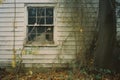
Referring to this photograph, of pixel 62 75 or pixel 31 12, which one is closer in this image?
pixel 62 75

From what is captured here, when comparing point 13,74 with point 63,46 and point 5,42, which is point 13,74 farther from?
point 63,46

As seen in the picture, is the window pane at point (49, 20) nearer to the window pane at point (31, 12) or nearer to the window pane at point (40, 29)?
the window pane at point (40, 29)

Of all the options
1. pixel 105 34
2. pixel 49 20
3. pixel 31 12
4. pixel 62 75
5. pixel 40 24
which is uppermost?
pixel 31 12

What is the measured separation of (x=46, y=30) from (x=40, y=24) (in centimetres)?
33

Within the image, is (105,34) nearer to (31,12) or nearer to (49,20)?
(49,20)

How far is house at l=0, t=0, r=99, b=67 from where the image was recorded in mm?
10531

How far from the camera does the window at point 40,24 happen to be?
1063cm

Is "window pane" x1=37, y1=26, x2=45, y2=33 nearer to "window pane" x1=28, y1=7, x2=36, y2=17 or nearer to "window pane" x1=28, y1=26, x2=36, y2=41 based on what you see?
"window pane" x1=28, y1=26, x2=36, y2=41

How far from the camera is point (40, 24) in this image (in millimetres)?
10641

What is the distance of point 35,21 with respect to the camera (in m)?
10.7

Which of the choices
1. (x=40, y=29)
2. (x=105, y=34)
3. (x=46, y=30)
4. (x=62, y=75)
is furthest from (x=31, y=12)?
(x=105, y=34)

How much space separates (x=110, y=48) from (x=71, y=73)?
1637mm

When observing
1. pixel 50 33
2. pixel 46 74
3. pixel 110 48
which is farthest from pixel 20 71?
pixel 110 48

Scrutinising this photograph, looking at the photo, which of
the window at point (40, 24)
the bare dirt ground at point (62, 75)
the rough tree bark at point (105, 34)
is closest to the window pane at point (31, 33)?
the window at point (40, 24)
